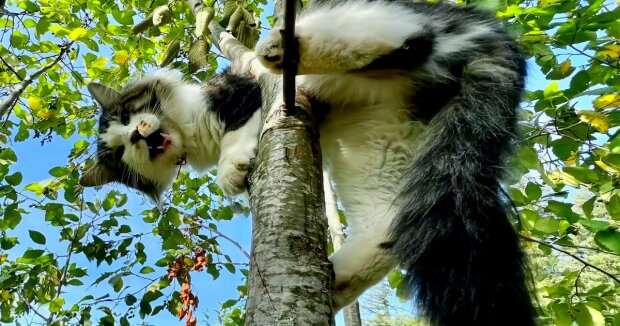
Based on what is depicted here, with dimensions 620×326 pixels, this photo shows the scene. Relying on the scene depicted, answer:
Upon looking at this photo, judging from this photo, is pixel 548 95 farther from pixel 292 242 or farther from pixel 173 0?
pixel 173 0

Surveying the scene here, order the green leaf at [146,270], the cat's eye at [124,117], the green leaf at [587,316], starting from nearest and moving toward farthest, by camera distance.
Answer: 1. the green leaf at [587,316]
2. the cat's eye at [124,117]
3. the green leaf at [146,270]

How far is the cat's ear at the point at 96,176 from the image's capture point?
3236mm

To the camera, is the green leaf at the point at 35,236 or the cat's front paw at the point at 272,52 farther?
the green leaf at the point at 35,236

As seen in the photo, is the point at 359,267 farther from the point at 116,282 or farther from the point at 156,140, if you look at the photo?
the point at 116,282

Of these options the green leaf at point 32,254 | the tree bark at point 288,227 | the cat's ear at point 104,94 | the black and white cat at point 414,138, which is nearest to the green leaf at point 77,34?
the cat's ear at point 104,94

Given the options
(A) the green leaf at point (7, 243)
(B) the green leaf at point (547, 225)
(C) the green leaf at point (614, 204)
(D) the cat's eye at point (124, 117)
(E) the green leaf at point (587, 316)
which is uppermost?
(D) the cat's eye at point (124, 117)

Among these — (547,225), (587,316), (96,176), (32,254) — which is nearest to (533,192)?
(547,225)

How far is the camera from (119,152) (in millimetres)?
3244

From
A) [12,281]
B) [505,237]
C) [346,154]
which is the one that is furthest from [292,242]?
[12,281]

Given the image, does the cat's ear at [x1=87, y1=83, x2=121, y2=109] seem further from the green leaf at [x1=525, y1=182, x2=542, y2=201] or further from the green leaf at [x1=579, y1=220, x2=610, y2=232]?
the green leaf at [x1=579, y1=220, x2=610, y2=232]

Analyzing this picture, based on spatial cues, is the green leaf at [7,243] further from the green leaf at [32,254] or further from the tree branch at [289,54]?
the tree branch at [289,54]

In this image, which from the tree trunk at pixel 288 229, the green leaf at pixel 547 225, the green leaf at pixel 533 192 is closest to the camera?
the tree trunk at pixel 288 229

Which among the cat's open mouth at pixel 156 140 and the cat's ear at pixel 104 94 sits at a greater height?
the cat's ear at pixel 104 94

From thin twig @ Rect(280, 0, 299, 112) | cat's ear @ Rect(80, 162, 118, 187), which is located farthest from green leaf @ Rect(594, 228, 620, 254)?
cat's ear @ Rect(80, 162, 118, 187)
